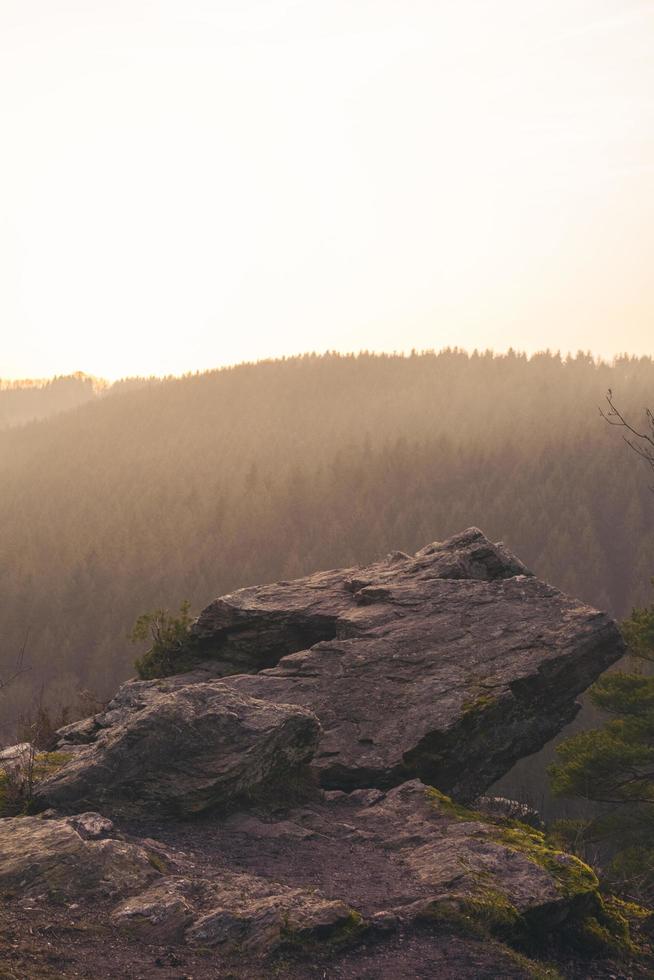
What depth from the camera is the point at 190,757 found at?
10648 millimetres

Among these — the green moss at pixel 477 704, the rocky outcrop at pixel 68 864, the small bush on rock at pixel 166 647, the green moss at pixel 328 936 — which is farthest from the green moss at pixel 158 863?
the small bush on rock at pixel 166 647

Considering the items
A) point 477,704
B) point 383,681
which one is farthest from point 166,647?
point 477,704

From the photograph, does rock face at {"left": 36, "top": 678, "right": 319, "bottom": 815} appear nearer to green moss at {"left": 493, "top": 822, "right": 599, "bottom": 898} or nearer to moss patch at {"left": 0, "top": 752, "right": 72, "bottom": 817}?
moss patch at {"left": 0, "top": 752, "right": 72, "bottom": 817}

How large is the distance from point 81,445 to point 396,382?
2427 inches

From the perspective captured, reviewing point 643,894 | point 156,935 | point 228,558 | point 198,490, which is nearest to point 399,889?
point 156,935

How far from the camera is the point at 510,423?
135 meters

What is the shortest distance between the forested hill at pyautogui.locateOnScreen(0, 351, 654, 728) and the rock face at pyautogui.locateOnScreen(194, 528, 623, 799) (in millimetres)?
69741

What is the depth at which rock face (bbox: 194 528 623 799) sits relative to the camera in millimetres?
13109

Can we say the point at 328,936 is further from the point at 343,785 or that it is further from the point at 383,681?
the point at 383,681

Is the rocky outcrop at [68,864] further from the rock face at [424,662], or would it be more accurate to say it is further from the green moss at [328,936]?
the rock face at [424,662]

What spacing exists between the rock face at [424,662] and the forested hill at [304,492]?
6974cm

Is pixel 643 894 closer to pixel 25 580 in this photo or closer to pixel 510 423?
pixel 25 580

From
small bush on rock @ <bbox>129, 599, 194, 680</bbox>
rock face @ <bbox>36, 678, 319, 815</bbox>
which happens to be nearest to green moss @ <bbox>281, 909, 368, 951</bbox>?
rock face @ <bbox>36, 678, 319, 815</bbox>

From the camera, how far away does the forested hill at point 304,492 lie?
330 ft
